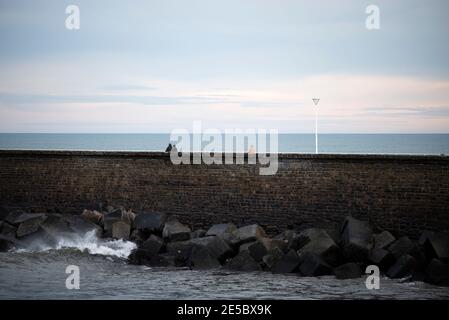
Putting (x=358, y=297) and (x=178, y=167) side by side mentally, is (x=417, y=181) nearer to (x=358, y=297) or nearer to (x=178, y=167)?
(x=358, y=297)

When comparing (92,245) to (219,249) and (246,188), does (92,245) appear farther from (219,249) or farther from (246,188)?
(246,188)

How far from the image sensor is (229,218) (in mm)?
19984

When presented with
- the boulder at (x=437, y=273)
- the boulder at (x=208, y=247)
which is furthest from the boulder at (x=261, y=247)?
the boulder at (x=437, y=273)

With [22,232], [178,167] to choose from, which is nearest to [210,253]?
[178,167]

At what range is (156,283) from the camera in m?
15.4

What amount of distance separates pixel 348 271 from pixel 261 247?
2.33 m

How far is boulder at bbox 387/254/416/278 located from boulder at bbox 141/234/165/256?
19.4 feet

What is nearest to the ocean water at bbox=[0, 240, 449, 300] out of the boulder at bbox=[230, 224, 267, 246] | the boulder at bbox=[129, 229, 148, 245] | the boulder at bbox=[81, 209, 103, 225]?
the boulder at bbox=[129, 229, 148, 245]

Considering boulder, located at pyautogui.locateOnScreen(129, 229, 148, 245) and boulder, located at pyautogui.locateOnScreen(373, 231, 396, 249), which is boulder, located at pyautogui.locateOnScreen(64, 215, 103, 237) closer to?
boulder, located at pyautogui.locateOnScreen(129, 229, 148, 245)

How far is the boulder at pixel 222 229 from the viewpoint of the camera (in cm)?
1861

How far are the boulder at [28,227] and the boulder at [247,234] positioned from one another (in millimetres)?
5417

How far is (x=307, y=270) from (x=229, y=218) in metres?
4.39
